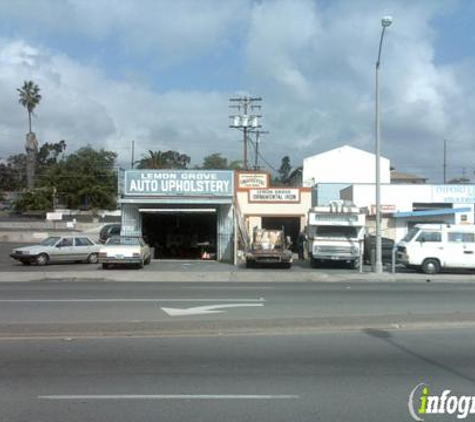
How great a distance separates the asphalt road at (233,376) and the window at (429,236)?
17.3 m

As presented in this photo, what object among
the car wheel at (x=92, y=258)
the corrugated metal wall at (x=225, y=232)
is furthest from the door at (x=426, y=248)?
the car wheel at (x=92, y=258)

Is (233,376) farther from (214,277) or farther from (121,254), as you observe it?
(121,254)

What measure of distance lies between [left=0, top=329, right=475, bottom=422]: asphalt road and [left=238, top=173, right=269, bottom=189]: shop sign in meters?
36.5

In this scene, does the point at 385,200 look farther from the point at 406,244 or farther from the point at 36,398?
the point at 36,398

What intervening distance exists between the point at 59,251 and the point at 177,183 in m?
8.67

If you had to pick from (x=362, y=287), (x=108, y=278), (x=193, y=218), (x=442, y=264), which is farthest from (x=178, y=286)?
(x=193, y=218)

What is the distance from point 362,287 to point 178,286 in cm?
570

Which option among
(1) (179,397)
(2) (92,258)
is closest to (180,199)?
(2) (92,258)

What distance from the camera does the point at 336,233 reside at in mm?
30562

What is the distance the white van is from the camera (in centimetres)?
2700

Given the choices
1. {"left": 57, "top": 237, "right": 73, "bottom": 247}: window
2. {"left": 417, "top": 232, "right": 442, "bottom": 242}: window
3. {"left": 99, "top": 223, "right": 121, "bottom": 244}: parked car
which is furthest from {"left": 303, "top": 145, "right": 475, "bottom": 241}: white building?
{"left": 57, "top": 237, "right": 73, "bottom": 247}: window

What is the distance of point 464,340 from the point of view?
9.78 metres

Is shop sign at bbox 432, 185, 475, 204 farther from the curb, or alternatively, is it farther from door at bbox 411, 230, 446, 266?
the curb

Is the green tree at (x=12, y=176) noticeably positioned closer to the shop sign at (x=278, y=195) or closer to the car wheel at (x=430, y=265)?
the shop sign at (x=278, y=195)
